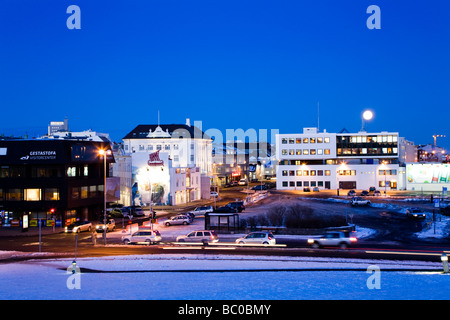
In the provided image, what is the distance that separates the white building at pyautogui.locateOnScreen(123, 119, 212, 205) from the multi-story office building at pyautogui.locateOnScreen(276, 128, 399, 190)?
20937 millimetres

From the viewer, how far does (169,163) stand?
231 feet

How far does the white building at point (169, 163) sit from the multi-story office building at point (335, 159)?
20.9 meters

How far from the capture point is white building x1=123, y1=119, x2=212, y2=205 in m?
70.3

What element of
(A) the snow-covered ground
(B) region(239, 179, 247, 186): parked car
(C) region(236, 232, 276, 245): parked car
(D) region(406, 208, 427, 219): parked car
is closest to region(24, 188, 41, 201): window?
(A) the snow-covered ground

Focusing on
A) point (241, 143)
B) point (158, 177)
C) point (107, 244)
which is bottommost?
point (107, 244)

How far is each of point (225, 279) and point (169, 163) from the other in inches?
1978

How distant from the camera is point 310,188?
9631cm

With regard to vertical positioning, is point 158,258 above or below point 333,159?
below

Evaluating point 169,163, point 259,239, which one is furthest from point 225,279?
point 169,163
